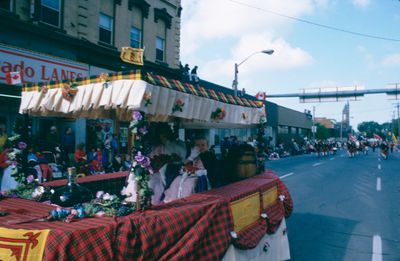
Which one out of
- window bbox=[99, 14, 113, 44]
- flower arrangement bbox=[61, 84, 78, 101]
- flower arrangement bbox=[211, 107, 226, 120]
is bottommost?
flower arrangement bbox=[211, 107, 226, 120]

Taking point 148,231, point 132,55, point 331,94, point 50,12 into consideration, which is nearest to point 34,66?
point 50,12

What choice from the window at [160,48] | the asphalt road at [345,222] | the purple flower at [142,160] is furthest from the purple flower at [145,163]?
the window at [160,48]

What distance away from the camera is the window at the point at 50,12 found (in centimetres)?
1392

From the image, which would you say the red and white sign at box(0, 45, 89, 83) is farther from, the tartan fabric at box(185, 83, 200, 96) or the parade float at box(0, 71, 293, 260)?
the tartan fabric at box(185, 83, 200, 96)

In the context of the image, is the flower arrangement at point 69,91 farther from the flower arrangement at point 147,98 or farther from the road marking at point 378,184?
the road marking at point 378,184

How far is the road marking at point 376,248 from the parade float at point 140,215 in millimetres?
1698

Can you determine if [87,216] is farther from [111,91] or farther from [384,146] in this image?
[384,146]

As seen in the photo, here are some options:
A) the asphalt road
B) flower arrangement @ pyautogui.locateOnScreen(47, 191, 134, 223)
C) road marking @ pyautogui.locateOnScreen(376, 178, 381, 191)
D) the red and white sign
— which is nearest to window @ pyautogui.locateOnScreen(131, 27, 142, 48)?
the red and white sign

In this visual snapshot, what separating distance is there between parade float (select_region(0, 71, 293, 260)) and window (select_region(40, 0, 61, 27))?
35.5ft

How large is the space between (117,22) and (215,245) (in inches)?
645

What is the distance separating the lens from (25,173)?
486 centimetres

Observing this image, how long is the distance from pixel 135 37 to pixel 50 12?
5.68 m

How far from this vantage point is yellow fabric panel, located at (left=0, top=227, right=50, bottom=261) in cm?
256

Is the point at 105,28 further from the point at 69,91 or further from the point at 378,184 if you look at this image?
the point at 378,184
